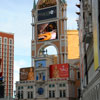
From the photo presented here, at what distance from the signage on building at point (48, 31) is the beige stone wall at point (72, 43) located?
7614 millimetres

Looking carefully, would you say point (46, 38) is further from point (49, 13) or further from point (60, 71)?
point (60, 71)

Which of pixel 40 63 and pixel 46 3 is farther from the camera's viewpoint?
pixel 46 3

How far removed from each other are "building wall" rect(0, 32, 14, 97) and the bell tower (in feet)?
185

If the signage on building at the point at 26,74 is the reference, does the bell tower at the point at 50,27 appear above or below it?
above

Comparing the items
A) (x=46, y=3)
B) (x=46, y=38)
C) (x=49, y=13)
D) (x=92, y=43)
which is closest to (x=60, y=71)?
(x=46, y=38)

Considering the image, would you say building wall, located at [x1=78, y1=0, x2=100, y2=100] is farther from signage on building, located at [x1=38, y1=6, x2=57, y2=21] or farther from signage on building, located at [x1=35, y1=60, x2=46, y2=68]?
signage on building, located at [x1=38, y1=6, x2=57, y2=21]

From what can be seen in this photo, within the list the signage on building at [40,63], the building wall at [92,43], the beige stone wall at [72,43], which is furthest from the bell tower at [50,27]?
the building wall at [92,43]

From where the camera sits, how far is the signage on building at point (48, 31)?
10148cm

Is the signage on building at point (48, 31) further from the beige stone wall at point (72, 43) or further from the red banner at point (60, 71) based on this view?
the red banner at point (60, 71)

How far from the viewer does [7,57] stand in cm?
16350

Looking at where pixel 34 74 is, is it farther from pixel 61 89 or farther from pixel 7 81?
pixel 7 81

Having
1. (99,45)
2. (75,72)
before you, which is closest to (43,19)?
(75,72)

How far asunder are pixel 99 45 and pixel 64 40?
262 ft

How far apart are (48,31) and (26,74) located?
56.8ft
